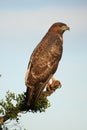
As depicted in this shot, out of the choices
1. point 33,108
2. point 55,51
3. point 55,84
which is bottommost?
point 33,108

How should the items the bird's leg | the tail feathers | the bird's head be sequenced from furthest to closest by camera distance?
the bird's head → the bird's leg → the tail feathers

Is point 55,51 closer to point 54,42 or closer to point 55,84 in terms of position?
point 54,42

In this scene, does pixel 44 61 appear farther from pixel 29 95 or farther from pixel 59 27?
pixel 29 95

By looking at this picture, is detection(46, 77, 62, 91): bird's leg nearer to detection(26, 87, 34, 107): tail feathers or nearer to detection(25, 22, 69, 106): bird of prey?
detection(25, 22, 69, 106): bird of prey

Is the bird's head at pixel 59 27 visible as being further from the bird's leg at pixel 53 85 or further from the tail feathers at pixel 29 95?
the tail feathers at pixel 29 95

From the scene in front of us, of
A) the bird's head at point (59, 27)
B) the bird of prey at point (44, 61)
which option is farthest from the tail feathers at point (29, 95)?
the bird's head at point (59, 27)

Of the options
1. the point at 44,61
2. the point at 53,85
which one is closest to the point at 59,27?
the point at 44,61

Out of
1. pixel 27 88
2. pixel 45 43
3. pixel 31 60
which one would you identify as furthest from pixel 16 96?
pixel 45 43

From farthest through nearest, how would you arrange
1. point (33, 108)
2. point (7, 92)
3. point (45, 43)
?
1. point (45, 43)
2. point (7, 92)
3. point (33, 108)

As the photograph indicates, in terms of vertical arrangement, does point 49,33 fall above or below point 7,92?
above

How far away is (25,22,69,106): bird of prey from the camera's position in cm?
1532

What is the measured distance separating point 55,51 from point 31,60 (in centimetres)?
168

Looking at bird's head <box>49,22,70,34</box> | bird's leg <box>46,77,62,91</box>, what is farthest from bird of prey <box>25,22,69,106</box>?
bird's leg <box>46,77,62,91</box>

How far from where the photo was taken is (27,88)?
1538 centimetres
